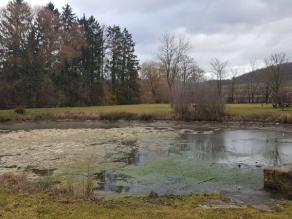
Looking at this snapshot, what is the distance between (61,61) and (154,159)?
4502 cm

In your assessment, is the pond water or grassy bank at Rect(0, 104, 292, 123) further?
grassy bank at Rect(0, 104, 292, 123)

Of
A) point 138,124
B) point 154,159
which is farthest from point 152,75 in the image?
point 154,159

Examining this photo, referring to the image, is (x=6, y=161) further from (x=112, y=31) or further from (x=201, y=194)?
(x=112, y=31)

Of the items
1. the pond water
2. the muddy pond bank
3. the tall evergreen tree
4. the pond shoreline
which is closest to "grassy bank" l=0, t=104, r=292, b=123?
the pond shoreline

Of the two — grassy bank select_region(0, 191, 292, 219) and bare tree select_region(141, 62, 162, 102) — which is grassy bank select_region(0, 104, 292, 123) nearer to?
grassy bank select_region(0, 191, 292, 219)

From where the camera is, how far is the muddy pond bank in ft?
44.6

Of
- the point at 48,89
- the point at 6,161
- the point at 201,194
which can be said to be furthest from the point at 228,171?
the point at 48,89

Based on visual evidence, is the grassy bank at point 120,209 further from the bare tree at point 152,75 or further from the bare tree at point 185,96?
the bare tree at point 152,75

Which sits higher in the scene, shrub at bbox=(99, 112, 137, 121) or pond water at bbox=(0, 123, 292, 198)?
shrub at bbox=(99, 112, 137, 121)

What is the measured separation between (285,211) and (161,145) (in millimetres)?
14752

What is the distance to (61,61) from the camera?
200 feet

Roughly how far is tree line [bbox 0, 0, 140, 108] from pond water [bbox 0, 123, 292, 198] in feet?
87.0

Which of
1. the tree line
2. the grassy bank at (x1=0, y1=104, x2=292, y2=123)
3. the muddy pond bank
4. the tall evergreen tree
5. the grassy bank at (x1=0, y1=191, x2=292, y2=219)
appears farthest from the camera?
the tall evergreen tree

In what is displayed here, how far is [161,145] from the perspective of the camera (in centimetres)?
2395
